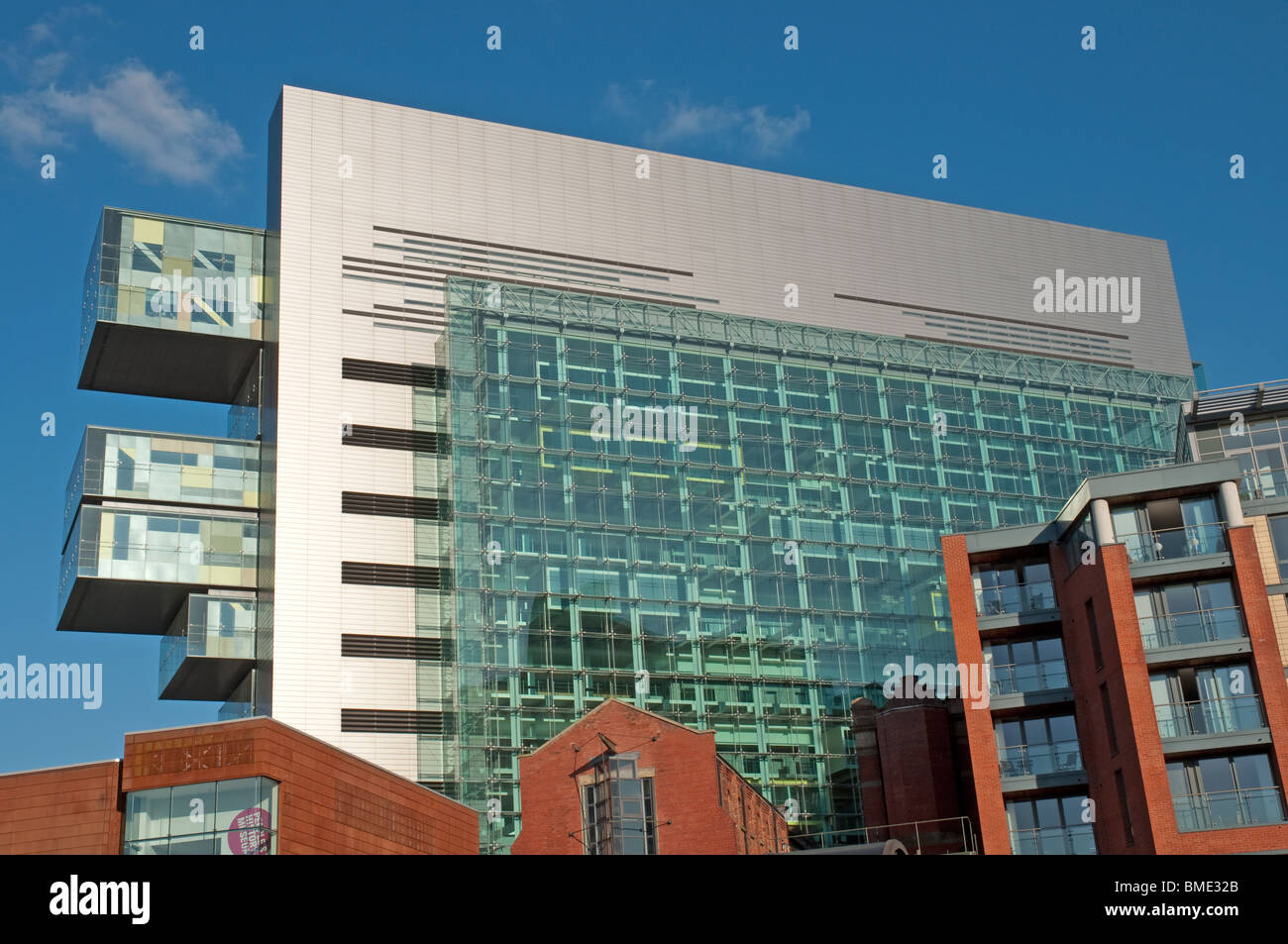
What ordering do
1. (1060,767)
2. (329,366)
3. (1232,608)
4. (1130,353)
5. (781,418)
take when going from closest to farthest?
(1232,608), (1060,767), (329,366), (781,418), (1130,353)

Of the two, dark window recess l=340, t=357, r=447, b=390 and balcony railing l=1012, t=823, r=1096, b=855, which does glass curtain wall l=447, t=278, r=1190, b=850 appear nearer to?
dark window recess l=340, t=357, r=447, b=390

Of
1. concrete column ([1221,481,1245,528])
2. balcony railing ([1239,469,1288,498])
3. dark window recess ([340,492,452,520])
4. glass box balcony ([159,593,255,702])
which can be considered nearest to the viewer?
concrete column ([1221,481,1245,528])

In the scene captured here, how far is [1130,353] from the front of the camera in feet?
276

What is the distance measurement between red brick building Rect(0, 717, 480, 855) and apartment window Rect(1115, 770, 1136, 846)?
23282 millimetres

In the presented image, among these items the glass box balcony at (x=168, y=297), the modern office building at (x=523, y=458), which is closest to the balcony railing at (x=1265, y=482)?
the modern office building at (x=523, y=458)

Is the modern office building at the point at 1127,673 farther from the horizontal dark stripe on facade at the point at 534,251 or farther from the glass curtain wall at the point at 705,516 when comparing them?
the horizontal dark stripe on facade at the point at 534,251

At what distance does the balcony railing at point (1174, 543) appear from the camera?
4453 centimetres

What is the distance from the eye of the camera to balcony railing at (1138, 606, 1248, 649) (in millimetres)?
43406

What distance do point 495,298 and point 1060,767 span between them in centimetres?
3206

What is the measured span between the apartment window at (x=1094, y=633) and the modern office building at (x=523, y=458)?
16.3 meters

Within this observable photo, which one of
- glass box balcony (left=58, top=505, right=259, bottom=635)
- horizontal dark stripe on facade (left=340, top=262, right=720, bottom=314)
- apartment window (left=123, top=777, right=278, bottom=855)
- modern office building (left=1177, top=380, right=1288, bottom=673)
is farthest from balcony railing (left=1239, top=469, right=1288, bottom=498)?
glass box balcony (left=58, top=505, right=259, bottom=635)

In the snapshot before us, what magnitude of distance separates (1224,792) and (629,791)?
62.3 feet
